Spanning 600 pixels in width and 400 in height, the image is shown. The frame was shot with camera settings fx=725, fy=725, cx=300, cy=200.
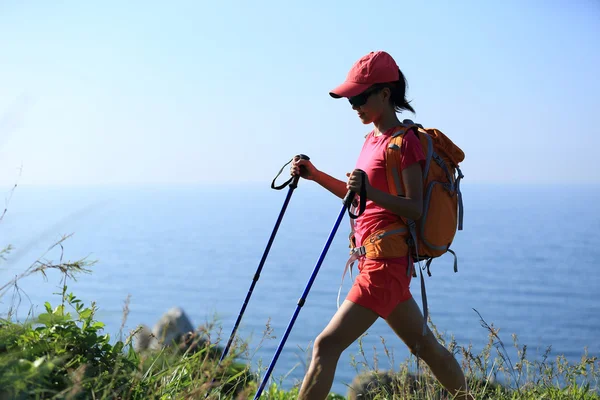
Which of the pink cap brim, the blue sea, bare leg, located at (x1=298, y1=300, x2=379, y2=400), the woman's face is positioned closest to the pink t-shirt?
the woman's face

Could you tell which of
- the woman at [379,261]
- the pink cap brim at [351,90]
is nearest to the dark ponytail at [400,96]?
the woman at [379,261]

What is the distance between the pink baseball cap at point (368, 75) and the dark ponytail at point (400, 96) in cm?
7

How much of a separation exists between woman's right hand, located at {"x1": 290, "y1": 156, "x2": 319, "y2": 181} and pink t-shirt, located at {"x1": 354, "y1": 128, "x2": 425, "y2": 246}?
0.37 m

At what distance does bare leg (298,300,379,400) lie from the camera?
365 centimetres

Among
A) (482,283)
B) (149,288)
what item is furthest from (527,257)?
(149,288)

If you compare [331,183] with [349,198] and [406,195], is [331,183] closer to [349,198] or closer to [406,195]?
[349,198]

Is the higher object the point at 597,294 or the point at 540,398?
the point at 540,398

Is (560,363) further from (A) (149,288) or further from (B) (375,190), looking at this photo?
(A) (149,288)

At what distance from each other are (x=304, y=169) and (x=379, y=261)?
2.64 ft

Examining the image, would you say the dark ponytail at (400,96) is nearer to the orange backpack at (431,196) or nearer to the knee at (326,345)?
the orange backpack at (431,196)

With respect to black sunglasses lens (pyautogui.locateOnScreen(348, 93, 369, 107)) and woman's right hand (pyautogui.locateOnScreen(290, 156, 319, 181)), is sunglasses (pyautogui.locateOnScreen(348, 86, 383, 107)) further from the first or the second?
woman's right hand (pyautogui.locateOnScreen(290, 156, 319, 181))

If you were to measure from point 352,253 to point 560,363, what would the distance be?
1.55 metres

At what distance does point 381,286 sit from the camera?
373 centimetres

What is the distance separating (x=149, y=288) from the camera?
113m
